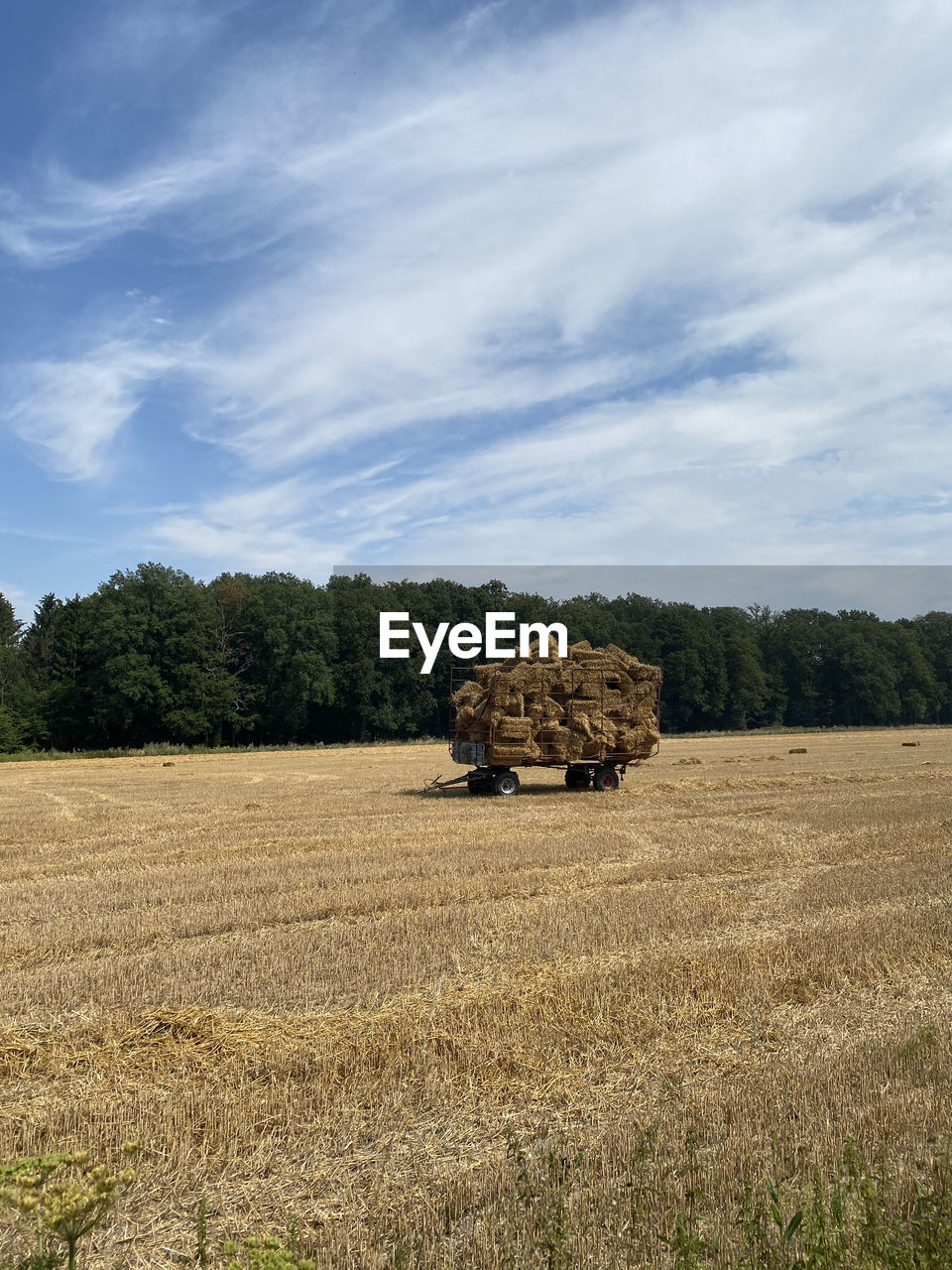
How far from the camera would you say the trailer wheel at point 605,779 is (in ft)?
74.2

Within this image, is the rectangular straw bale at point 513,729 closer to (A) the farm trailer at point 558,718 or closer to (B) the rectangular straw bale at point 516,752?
(A) the farm trailer at point 558,718

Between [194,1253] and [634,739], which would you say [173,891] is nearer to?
[194,1253]

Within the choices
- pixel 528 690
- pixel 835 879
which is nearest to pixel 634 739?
pixel 528 690

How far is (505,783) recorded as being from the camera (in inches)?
864

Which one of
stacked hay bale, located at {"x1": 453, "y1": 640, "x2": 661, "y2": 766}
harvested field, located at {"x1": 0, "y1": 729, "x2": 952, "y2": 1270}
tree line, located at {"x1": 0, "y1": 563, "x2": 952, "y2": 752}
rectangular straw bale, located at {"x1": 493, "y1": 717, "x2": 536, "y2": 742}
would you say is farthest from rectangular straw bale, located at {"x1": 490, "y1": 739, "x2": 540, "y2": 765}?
tree line, located at {"x1": 0, "y1": 563, "x2": 952, "y2": 752}

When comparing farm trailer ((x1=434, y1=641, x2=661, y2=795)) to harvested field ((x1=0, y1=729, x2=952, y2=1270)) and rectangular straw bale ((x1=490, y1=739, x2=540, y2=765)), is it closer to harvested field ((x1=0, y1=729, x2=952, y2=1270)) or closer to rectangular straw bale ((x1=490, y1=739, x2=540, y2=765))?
rectangular straw bale ((x1=490, y1=739, x2=540, y2=765))

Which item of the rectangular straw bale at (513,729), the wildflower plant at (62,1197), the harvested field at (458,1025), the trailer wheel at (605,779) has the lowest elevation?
the harvested field at (458,1025)

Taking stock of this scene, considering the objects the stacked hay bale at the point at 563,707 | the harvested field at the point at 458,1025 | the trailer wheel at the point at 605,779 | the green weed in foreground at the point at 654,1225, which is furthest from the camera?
the trailer wheel at the point at 605,779

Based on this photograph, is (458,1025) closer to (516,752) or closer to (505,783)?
(516,752)

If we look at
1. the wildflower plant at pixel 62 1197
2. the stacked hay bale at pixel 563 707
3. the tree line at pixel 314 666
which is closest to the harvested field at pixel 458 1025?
the wildflower plant at pixel 62 1197

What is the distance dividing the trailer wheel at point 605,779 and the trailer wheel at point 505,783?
2.03 meters

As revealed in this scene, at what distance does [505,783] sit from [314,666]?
41.2 meters

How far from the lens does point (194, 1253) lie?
3.88 meters

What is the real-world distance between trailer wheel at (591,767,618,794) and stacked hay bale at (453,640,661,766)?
385 mm
